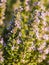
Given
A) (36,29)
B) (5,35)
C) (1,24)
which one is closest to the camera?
(36,29)

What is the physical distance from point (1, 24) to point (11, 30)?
0.91 m

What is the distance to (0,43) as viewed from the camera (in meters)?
6.25

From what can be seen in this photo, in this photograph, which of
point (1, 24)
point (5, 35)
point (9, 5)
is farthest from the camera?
point (9, 5)

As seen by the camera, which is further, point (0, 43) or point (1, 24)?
point (1, 24)

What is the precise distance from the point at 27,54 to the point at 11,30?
0.51 m

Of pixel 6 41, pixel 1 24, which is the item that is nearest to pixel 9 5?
pixel 1 24

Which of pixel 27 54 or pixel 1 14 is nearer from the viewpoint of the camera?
pixel 27 54

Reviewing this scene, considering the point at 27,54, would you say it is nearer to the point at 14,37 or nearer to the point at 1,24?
the point at 14,37

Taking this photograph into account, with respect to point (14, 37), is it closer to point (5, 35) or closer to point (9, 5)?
point (5, 35)

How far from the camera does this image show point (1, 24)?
7.12 m

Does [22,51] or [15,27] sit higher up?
[15,27]

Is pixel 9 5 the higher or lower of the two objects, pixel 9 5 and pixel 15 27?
the lower

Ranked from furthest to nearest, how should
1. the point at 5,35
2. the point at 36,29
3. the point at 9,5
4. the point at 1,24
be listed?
the point at 9,5 → the point at 1,24 → the point at 5,35 → the point at 36,29

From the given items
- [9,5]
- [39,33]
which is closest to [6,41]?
[39,33]
